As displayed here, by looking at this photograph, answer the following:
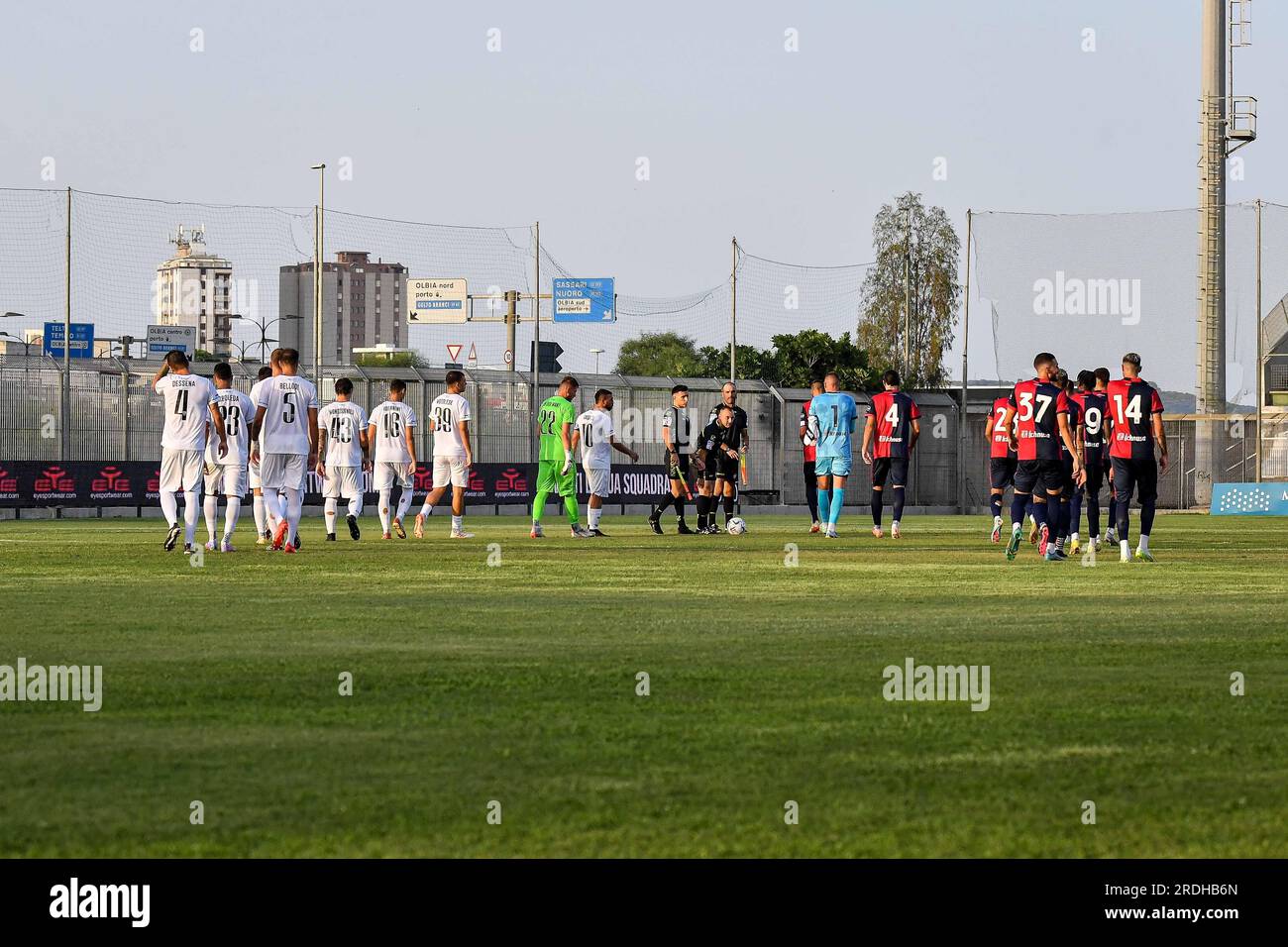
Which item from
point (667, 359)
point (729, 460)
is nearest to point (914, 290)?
point (667, 359)

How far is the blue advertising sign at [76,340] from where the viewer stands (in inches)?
1480

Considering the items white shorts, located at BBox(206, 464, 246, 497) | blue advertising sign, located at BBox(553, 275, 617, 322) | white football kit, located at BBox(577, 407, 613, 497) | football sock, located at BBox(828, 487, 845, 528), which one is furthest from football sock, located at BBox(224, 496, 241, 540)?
blue advertising sign, located at BBox(553, 275, 617, 322)

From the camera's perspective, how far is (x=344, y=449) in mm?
26266

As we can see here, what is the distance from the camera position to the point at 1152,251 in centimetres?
4594

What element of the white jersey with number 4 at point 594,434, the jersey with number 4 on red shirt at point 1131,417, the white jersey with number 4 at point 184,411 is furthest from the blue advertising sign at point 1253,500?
the white jersey with number 4 at point 184,411

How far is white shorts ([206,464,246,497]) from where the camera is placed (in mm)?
21641

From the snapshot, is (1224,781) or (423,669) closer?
(1224,781)

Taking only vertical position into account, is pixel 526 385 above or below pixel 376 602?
above

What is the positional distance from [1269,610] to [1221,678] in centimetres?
429

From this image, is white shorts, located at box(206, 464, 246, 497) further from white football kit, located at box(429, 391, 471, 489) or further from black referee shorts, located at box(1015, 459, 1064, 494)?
black referee shorts, located at box(1015, 459, 1064, 494)

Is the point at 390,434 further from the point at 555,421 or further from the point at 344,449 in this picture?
the point at 555,421

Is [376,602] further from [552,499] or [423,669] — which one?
[552,499]
